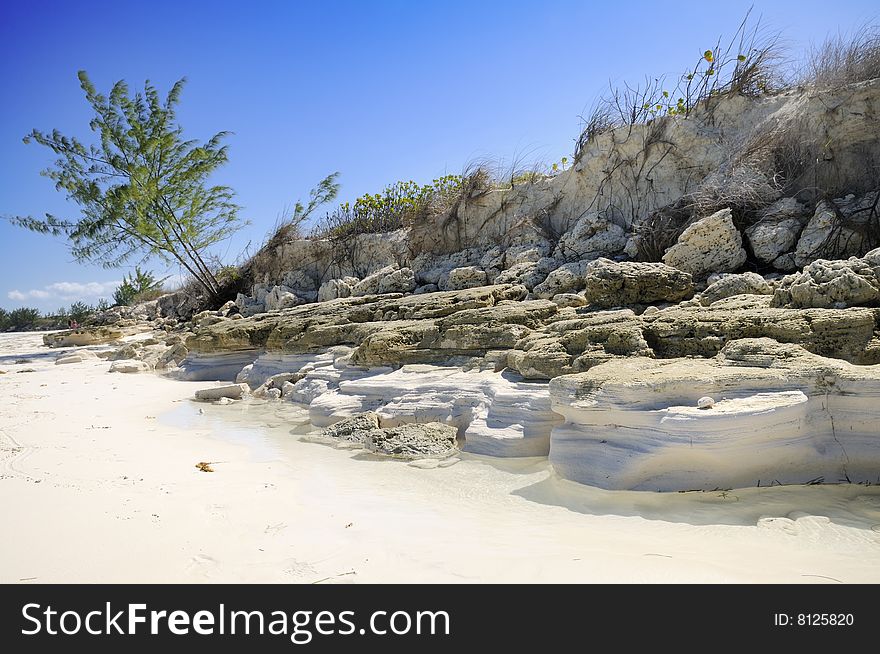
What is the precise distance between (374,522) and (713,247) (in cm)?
577

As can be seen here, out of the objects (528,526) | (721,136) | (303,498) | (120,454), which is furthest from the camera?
(721,136)

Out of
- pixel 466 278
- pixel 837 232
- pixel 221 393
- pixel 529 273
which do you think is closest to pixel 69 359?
pixel 221 393

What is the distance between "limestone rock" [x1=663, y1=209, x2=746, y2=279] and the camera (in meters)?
6.66

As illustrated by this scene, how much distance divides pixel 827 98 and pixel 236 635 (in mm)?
9107

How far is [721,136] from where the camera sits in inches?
340

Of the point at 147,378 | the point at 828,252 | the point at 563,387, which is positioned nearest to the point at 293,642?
the point at 563,387

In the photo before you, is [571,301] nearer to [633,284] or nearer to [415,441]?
[633,284]

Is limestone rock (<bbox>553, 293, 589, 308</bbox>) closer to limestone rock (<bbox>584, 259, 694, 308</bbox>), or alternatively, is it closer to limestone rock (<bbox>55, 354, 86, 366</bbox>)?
limestone rock (<bbox>584, 259, 694, 308</bbox>)

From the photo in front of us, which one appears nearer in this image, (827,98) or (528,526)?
(528,526)

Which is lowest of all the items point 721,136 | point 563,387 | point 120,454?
point 120,454

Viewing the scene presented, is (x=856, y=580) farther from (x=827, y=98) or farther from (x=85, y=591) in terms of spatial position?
(x=827, y=98)

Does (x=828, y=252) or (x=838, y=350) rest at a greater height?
(x=828, y=252)

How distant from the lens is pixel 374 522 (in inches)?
106

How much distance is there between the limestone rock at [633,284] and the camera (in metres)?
5.58
